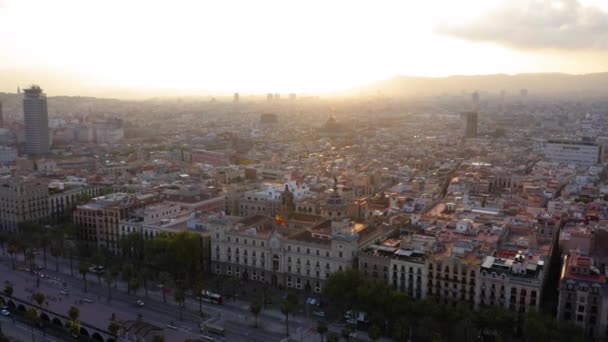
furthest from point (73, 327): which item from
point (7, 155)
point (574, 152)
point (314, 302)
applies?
point (574, 152)

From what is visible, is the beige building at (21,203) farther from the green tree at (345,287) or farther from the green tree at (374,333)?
the green tree at (374,333)

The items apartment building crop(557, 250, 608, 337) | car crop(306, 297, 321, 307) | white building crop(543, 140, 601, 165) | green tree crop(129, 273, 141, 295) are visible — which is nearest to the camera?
apartment building crop(557, 250, 608, 337)

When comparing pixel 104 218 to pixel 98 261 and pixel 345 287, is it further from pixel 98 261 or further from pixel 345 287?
pixel 345 287

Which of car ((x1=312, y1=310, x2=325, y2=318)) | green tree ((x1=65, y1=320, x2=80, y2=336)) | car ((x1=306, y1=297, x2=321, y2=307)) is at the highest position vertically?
green tree ((x1=65, y1=320, x2=80, y2=336))

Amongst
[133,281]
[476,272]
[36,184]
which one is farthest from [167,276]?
[36,184]

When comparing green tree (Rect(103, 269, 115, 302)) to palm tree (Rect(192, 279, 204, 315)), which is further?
green tree (Rect(103, 269, 115, 302))

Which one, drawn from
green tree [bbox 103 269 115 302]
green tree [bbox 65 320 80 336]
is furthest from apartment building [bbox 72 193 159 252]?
green tree [bbox 65 320 80 336]

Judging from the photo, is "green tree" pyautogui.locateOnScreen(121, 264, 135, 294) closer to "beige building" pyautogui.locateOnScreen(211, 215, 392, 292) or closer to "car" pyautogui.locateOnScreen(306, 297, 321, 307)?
"beige building" pyautogui.locateOnScreen(211, 215, 392, 292)
